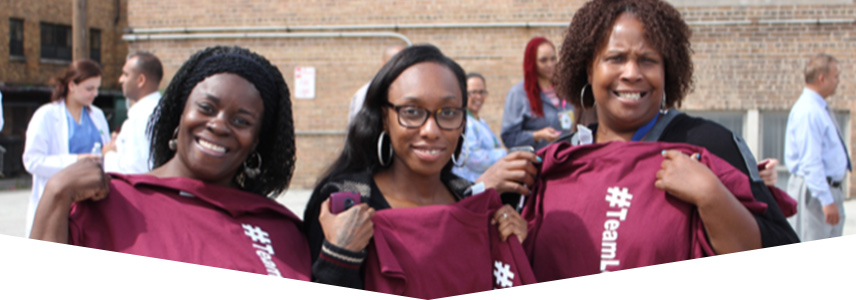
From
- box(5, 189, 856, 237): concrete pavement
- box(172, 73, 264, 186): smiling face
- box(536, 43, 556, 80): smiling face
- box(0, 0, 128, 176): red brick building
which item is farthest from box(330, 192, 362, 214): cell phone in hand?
box(0, 0, 128, 176): red brick building

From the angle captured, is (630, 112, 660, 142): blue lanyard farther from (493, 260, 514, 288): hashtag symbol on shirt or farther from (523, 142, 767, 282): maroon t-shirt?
(493, 260, 514, 288): hashtag symbol on shirt

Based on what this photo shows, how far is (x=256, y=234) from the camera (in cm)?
173

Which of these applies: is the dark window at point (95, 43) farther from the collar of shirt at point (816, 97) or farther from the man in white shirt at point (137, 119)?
the collar of shirt at point (816, 97)

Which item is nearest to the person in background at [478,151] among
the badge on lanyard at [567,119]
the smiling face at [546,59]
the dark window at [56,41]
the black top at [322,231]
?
the badge on lanyard at [567,119]

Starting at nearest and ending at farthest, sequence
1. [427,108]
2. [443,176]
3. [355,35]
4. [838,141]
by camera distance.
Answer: [427,108], [443,176], [838,141], [355,35]

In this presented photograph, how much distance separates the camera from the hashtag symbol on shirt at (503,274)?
1.69 metres

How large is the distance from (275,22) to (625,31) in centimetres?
905

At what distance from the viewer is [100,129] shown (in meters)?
4.15

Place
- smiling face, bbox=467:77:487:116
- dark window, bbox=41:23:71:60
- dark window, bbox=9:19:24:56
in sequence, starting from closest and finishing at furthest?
smiling face, bbox=467:77:487:116 < dark window, bbox=9:19:24:56 < dark window, bbox=41:23:71:60

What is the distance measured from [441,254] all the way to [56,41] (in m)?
5.77

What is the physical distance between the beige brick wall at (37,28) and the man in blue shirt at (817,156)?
4834 millimetres

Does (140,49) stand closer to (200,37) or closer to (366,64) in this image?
Result: (200,37)

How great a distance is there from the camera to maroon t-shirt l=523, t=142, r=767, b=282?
1.59 metres

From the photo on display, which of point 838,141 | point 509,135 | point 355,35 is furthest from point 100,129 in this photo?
point 355,35
